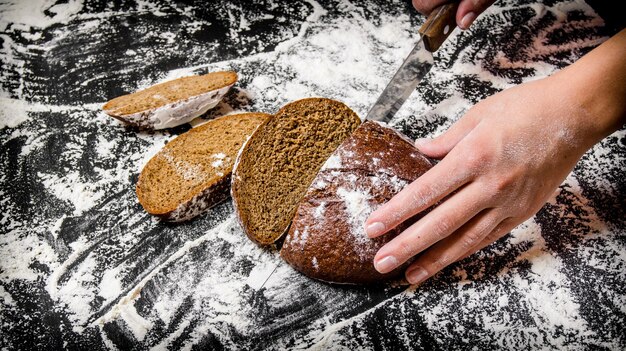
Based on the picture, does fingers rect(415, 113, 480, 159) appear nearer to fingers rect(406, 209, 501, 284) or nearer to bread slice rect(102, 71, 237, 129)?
fingers rect(406, 209, 501, 284)

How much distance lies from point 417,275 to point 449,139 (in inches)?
23.9

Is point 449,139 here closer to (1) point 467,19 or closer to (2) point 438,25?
(2) point 438,25

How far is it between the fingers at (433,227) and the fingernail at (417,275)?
0.18m

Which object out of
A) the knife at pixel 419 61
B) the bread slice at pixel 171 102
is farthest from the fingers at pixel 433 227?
the bread slice at pixel 171 102

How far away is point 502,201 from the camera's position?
5.59ft

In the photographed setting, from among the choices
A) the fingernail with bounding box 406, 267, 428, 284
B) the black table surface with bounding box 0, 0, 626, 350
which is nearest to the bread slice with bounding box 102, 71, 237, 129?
the black table surface with bounding box 0, 0, 626, 350

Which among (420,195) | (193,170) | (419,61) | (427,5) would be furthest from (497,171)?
(193,170)

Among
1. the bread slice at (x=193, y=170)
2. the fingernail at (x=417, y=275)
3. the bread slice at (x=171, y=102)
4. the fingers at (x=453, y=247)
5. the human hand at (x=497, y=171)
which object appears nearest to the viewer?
the human hand at (x=497, y=171)

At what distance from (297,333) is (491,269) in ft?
3.01

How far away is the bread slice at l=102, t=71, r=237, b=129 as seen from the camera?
228 centimetres

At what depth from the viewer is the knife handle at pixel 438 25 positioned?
1.99 m

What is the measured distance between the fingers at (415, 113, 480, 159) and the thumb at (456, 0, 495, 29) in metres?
0.53

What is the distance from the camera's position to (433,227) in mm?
1689

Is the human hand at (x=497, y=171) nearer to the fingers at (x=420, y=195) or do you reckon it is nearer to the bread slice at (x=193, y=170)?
the fingers at (x=420, y=195)
